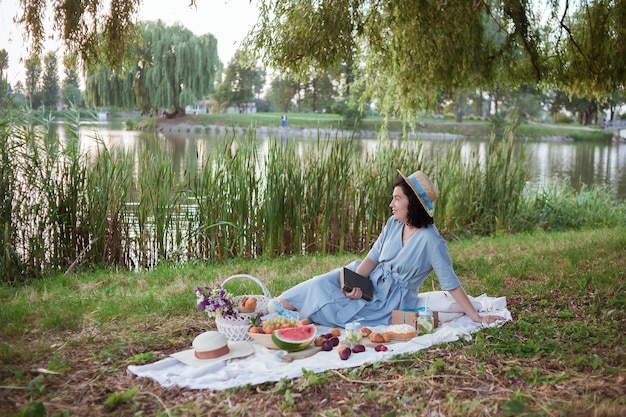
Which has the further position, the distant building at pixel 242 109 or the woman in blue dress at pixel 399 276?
the distant building at pixel 242 109

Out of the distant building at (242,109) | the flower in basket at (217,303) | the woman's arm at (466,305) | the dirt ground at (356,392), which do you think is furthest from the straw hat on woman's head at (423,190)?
the distant building at (242,109)

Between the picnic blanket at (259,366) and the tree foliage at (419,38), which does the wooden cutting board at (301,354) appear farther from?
the tree foliage at (419,38)

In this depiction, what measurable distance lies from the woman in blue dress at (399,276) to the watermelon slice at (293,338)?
15.6 inches

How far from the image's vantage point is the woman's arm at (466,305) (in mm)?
3457

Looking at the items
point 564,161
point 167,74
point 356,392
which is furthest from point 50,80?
point 564,161

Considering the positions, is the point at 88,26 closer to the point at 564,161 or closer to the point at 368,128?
the point at 564,161

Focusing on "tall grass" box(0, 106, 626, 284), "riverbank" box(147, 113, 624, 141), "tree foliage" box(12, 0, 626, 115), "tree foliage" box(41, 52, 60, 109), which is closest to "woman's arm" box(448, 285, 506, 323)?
"tree foliage" box(12, 0, 626, 115)

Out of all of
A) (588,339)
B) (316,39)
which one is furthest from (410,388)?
(316,39)

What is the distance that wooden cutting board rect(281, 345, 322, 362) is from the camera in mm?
2997

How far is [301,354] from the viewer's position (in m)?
3.04

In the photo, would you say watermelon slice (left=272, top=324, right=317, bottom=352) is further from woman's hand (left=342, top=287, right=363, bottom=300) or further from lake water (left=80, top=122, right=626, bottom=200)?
lake water (left=80, top=122, right=626, bottom=200)

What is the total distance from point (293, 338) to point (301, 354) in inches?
3.6

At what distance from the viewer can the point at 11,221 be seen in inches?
194

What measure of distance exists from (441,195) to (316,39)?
9.59ft
